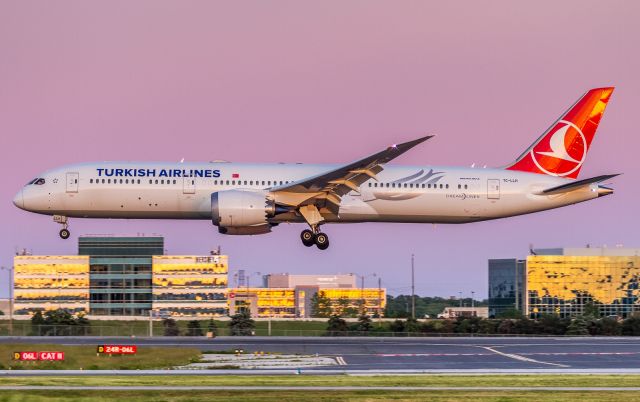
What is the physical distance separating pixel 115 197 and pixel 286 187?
9.29m

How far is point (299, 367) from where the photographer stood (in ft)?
158

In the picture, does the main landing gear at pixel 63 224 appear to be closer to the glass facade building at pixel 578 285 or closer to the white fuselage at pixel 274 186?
the white fuselage at pixel 274 186

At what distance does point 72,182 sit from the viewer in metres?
61.6

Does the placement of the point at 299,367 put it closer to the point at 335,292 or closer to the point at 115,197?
the point at 115,197

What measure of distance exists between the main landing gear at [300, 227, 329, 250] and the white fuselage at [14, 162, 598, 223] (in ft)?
3.68

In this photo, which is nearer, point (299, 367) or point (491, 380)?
point (491, 380)

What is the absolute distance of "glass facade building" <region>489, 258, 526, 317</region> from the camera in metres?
142

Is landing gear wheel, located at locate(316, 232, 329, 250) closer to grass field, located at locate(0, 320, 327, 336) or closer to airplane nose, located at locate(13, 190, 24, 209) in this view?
airplane nose, located at locate(13, 190, 24, 209)

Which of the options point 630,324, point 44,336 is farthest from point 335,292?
point 44,336

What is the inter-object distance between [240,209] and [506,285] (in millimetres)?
90453

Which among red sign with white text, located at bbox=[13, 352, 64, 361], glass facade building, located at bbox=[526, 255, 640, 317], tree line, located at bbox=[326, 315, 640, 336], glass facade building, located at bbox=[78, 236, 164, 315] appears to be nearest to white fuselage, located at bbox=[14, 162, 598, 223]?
red sign with white text, located at bbox=[13, 352, 64, 361]

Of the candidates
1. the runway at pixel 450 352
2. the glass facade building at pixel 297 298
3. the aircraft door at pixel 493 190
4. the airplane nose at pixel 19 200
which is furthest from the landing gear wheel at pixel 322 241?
the glass facade building at pixel 297 298

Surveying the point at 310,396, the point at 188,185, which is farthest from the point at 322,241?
the point at 310,396

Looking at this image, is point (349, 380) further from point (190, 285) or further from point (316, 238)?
point (190, 285)
